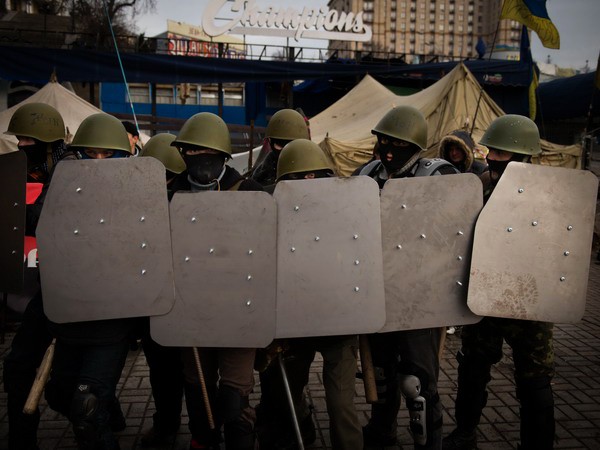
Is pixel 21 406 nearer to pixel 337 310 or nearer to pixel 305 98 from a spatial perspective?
pixel 337 310

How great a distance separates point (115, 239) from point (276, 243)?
0.70 metres

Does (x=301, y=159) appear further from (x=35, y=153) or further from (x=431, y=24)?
(x=431, y=24)

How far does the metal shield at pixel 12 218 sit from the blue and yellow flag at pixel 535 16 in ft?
21.8

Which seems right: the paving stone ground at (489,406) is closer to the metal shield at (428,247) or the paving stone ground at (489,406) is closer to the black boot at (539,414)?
the black boot at (539,414)

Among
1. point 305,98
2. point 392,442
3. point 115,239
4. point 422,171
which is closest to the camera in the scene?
point 115,239

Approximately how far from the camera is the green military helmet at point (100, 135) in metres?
2.98

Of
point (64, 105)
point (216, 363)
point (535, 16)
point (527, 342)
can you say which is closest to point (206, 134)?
point (216, 363)

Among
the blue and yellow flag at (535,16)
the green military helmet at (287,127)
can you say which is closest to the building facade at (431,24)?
the blue and yellow flag at (535,16)

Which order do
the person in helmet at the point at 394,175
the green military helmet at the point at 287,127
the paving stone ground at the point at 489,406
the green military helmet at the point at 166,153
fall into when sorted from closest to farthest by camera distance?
1. the person in helmet at the point at 394,175
2. the paving stone ground at the point at 489,406
3. the green military helmet at the point at 166,153
4. the green military helmet at the point at 287,127

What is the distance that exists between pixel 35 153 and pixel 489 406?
3.41 metres

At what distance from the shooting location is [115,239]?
238 centimetres

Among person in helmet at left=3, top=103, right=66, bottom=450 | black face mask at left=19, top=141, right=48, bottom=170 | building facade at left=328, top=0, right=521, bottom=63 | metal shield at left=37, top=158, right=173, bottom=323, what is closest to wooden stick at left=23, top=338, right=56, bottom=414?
person in helmet at left=3, top=103, right=66, bottom=450

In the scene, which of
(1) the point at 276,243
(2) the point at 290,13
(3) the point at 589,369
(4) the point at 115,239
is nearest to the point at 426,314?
(1) the point at 276,243

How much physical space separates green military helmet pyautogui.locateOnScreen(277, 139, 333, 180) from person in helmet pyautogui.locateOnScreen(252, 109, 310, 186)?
871 millimetres
